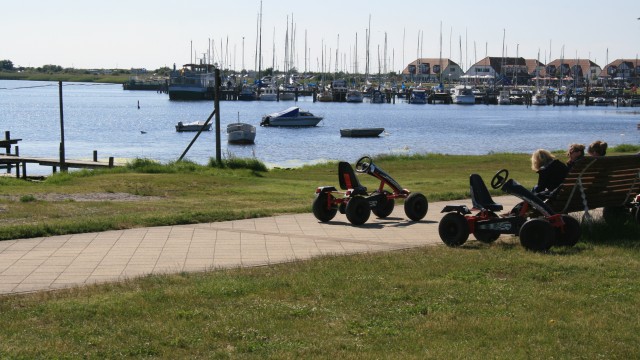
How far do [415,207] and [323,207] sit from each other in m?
1.46

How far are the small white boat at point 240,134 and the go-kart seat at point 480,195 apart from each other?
6233 centimetres

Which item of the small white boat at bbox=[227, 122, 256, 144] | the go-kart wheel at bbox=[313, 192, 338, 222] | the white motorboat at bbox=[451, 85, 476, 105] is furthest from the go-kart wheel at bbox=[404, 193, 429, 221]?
the white motorboat at bbox=[451, 85, 476, 105]

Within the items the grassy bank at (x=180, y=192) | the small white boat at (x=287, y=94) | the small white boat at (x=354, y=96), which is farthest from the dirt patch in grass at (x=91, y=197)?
the small white boat at (x=287, y=94)

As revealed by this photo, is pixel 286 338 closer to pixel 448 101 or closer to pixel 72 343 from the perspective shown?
pixel 72 343

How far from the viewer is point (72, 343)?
6.92 m

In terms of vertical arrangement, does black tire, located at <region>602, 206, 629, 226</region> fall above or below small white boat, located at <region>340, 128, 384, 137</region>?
above

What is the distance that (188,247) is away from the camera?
11.9 meters

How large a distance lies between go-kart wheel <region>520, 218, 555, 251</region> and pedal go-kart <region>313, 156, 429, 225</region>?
365 cm

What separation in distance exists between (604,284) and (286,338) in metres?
3.64

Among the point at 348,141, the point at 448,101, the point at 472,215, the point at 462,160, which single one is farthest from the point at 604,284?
the point at 448,101

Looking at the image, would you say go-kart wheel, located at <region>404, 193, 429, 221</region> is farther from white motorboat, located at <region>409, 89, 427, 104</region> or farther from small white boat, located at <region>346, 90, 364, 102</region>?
white motorboat, located at <region>409, 89, 427, 104</region>

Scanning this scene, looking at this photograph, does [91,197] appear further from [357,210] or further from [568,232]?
[568,232]

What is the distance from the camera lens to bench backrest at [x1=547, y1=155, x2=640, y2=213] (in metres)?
12.1

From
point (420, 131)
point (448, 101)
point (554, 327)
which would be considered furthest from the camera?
point (448, 101)
